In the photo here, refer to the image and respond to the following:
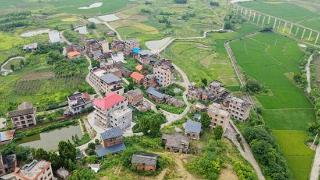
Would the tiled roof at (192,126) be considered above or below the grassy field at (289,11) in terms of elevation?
below

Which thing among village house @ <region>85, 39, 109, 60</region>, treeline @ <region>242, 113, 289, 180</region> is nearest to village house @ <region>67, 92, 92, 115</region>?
village house @ <region>85, 39, 109, 60</region>

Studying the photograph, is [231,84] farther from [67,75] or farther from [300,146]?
[67,75]

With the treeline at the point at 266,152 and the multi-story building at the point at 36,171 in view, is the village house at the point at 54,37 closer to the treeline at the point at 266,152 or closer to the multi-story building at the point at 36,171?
the multi-story building at the point at 36,171

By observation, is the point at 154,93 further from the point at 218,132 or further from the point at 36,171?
the point at 36,171

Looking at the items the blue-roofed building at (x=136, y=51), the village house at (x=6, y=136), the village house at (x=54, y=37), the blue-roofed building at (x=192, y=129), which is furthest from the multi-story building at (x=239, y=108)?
the village house at (x=54, y=37)

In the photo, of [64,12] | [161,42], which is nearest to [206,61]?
[161,42]

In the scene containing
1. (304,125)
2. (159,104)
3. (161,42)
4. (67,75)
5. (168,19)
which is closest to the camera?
(304,125)
